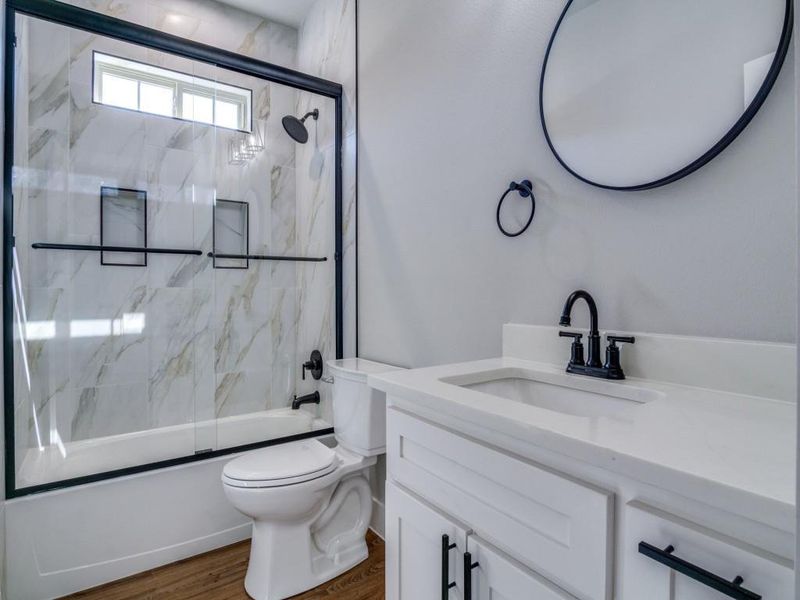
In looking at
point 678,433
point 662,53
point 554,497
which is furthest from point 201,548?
point 662,53

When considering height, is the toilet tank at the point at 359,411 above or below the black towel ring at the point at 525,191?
below

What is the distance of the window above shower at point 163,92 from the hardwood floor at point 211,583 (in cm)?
220

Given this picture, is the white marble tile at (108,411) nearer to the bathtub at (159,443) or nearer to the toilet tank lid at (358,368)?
the bathtub at (159,443)

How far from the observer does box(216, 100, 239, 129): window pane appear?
2340 millimetres

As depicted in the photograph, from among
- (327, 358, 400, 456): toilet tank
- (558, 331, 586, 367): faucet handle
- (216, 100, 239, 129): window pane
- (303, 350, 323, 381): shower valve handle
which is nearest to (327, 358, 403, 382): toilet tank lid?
(327, 358, 400, 456): toilet tank

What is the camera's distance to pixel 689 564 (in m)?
0.49

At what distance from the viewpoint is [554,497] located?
648mm

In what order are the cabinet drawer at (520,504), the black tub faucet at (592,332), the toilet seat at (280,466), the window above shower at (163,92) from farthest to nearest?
the window above shower at (163,92)
the toilet seat at (280,466)
the black tub faucet at (592,332)
the cabinet drawer at (520,504)

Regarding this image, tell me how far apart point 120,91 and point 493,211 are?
220cm

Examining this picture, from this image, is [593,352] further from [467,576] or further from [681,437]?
[467,576]

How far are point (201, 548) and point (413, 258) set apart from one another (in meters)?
1.60

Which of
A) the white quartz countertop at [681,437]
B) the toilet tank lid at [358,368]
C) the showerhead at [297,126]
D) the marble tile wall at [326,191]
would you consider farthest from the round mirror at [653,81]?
the showerhead at [297,126]

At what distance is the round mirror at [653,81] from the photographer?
860mm

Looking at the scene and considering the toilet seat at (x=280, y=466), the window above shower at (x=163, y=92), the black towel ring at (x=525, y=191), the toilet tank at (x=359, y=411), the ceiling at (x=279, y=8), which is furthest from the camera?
the ceiling at (x=279, y=8)
